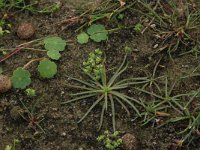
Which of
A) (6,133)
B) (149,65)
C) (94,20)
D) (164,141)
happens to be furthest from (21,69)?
(164,141)

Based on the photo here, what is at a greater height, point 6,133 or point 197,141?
point 6,133

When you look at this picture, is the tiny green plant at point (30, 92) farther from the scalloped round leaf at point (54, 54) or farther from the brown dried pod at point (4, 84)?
the scalloped round leaf at point (54, 54)

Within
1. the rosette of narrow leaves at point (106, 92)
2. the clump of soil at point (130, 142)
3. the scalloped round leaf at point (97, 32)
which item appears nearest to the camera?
the clump of soil at point (130, 142)

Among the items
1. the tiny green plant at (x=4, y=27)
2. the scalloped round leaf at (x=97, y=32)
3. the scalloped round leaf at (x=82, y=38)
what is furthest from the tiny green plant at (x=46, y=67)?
the tiny green plant at (x=4, y=27)

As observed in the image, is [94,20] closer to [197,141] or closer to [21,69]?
[21,69]

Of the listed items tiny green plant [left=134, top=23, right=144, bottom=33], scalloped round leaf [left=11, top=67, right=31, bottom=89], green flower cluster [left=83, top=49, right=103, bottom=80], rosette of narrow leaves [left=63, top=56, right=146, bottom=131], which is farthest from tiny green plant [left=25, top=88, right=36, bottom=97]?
tiny green plant [left=134, top=23, right=144, bottom=33]
